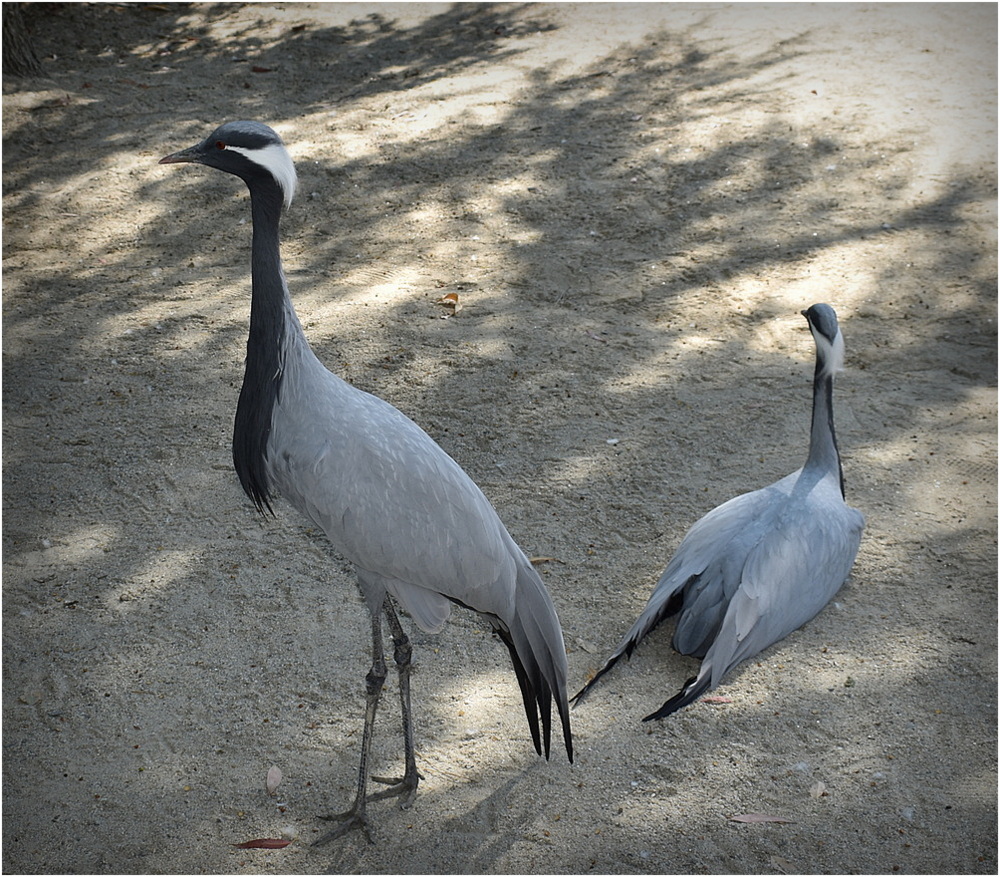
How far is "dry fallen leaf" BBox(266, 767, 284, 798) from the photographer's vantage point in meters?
3.15

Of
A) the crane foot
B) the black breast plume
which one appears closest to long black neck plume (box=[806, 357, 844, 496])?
the crane foot

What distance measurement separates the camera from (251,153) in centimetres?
290

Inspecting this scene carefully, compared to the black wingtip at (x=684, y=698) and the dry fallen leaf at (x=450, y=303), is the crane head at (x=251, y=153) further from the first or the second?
the dry fallen leaf at (x=450, y=303)

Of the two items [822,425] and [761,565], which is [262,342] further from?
[822,425]

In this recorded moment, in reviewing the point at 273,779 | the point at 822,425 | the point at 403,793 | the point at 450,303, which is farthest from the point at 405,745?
the point at 450,303

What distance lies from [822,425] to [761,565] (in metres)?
0.71

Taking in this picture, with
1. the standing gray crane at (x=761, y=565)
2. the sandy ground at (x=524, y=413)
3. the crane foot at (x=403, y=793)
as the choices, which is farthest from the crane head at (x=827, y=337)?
the crane foot at (x=403, y=793)

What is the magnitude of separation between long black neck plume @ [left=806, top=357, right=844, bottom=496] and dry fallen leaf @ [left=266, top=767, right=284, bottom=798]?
227cm

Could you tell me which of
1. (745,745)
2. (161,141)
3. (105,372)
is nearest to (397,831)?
(745,745)

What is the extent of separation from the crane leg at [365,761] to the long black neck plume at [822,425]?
74.0 inches

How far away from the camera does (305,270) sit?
19.8 ft

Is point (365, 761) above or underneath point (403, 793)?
above

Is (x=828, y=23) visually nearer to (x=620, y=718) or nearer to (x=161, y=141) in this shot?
(x=161, y=141)

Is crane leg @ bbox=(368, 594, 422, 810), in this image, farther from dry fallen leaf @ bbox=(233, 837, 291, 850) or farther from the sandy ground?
dry fallen leaf @ bbox=(233, 837, 291, 850)
